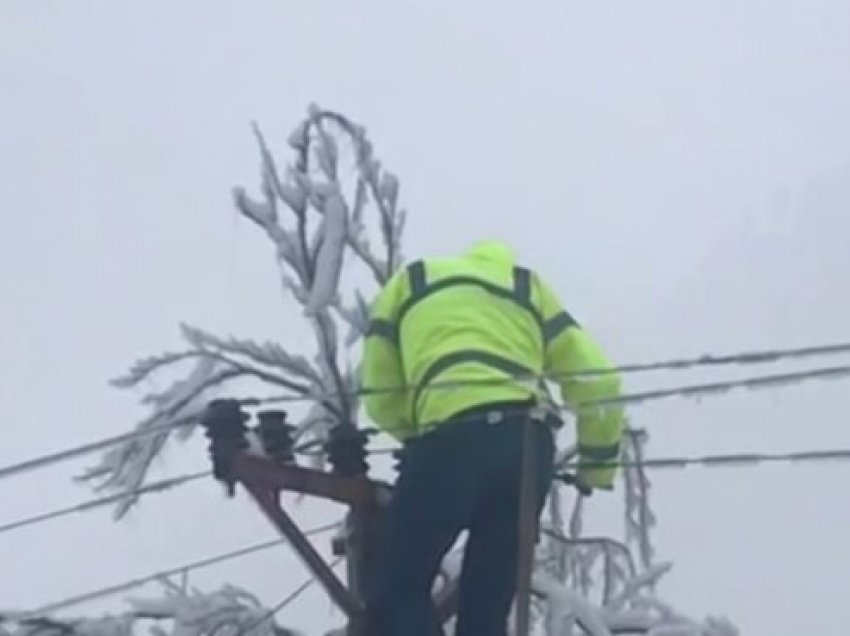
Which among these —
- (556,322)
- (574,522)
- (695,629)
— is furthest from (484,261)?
(574,522)

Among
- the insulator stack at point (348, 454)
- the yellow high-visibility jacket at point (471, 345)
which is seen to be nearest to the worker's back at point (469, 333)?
the yellow high-visibility jacket at point (471, 345)

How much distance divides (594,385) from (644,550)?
7.32 feet

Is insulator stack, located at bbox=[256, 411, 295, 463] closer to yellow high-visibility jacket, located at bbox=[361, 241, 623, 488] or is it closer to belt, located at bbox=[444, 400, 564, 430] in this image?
yellow high-visibility jacket, located at bbox=[361, 241, 623, 488]

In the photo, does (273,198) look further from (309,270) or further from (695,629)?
(695,629)

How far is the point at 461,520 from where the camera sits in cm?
636

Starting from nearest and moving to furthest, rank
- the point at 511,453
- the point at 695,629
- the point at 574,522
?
the point at 511,453
the point at 695,629
the point at 574,522

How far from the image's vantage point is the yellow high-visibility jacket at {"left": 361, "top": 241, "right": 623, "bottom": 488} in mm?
6375

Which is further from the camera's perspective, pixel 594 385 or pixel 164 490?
pixel 164 490

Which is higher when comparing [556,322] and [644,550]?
[556,322]

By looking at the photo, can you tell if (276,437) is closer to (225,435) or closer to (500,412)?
(225,435)

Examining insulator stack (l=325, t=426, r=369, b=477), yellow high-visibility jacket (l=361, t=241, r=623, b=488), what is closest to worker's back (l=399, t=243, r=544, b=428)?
yellow high-visibility jacket (l=361, t=241, r=623, b=488)

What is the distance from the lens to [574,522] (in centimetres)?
866

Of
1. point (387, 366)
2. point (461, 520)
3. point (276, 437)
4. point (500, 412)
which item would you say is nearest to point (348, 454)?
point (276, 437)

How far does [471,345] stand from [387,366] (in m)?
0.33
